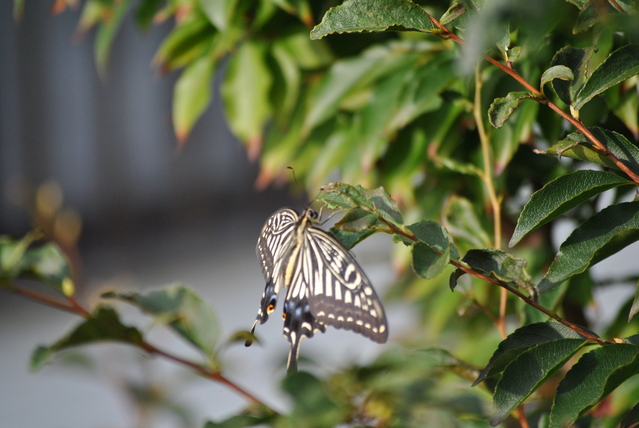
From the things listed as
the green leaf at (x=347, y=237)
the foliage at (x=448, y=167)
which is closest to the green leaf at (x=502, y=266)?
the foliage at (x=448, y=167)

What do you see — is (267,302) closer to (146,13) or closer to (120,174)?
(146,13)

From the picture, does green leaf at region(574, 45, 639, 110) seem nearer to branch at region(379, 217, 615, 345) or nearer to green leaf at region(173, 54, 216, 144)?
branch at region(379, 217, 615, 345)

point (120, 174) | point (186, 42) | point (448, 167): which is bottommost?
point (448, 167)

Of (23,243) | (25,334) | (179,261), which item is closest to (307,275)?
(23,243)

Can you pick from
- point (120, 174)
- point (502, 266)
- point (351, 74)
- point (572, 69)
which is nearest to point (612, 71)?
point (572, 69)

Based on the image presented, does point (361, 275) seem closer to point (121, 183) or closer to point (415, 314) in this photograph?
point (415, 314)

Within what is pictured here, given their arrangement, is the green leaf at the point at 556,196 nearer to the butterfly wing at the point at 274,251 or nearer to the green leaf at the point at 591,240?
the green leaf at the point at 591,240
